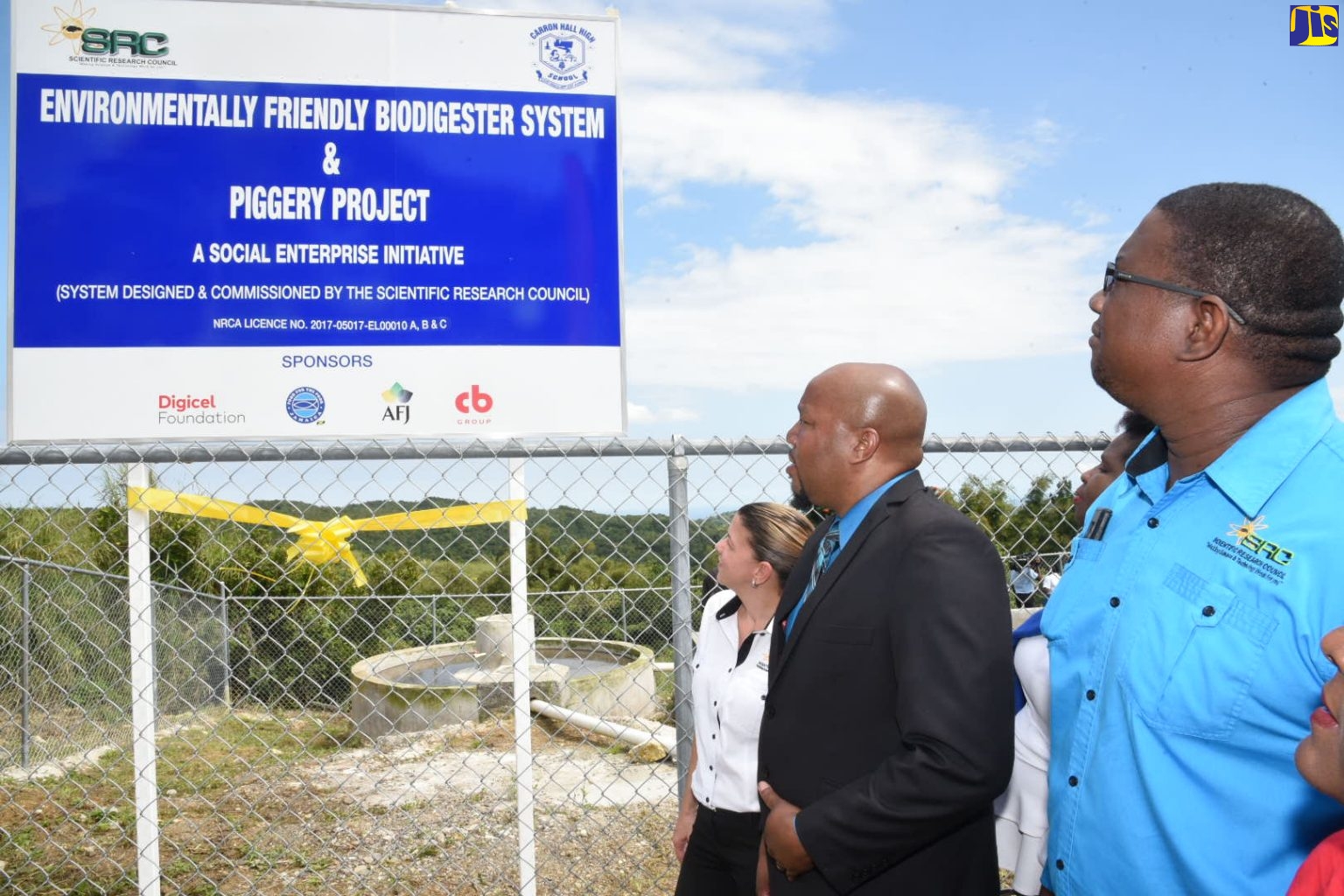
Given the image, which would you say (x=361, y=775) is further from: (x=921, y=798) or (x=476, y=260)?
(x=921, y=798)

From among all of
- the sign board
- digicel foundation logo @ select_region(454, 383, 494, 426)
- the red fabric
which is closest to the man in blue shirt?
the red fabric

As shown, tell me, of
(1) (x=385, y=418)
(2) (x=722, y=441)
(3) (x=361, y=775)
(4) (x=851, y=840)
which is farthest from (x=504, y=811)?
(4) (x=851, y=840)

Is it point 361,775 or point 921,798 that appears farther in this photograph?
point 361,775

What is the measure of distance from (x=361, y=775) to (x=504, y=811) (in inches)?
85.2

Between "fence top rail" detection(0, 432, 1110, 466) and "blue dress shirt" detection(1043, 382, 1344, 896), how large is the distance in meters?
1.56

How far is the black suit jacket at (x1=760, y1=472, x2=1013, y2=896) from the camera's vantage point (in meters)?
1.82

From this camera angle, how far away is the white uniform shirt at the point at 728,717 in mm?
2836

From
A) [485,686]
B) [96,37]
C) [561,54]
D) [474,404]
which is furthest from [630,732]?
[96,37]

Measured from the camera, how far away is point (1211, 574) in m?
1.53

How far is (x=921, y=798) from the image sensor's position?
5.96 feet

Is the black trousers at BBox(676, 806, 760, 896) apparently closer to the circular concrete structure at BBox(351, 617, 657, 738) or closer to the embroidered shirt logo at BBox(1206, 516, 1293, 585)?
the embroidered shirt logo at BBox(1206, 516, 1293, 585)

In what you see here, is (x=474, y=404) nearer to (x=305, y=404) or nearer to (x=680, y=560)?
(x=305, y=404)

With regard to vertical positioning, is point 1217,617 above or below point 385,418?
below

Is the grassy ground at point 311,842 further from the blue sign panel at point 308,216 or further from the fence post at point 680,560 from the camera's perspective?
the blue sign panel at point 308,216
